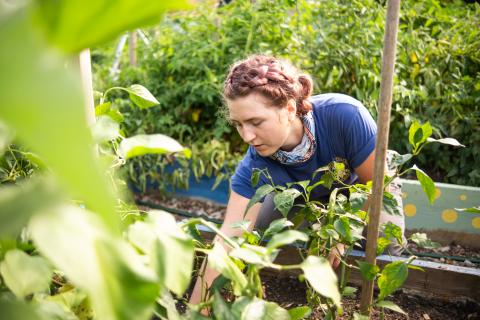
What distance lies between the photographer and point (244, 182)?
5.21ft

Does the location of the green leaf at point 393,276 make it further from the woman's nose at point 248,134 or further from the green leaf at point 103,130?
the woman's nose at point 248,134

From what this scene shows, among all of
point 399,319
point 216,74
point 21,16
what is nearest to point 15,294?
point 21,16

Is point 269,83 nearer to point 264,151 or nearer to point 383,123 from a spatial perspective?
point 264,151

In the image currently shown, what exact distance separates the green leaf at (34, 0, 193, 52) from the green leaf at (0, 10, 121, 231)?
0.12ft

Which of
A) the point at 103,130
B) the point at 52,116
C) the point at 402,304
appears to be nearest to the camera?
the point at 52,116

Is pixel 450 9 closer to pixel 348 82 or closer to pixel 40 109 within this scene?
pixel 348 82

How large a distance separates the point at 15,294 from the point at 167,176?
7.72 feet

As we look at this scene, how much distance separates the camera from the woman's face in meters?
1.43

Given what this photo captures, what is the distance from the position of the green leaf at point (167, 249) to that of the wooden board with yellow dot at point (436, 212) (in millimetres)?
1756

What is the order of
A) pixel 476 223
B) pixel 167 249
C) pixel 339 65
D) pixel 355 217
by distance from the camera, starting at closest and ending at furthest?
1. pixel 167 249
2. pixel 355 217
3. pixel 476 223
4. pixel 339 65

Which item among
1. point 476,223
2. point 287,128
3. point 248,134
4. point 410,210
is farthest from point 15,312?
point 476,223

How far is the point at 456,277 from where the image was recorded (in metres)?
1.33

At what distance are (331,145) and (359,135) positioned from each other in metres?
0.12

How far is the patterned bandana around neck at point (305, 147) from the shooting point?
1.58m
